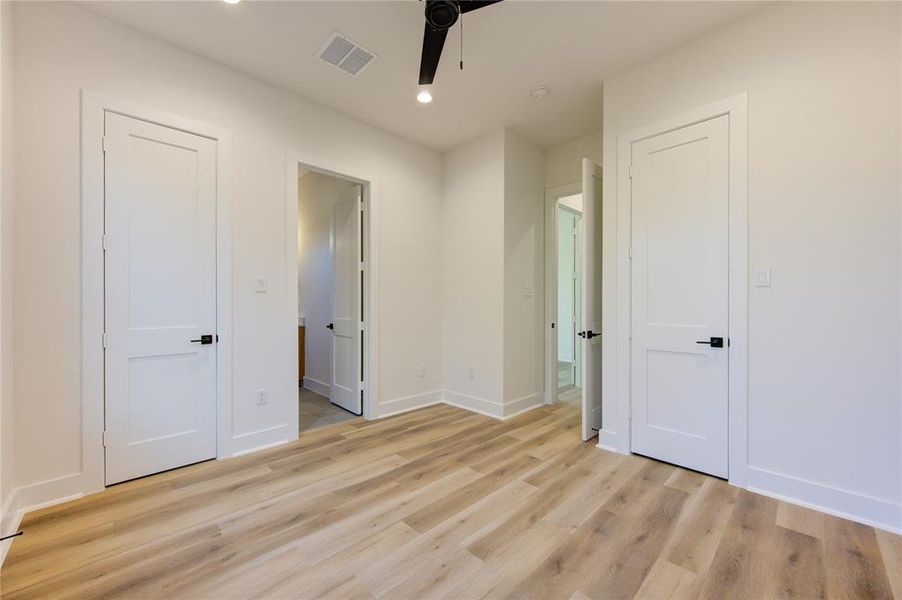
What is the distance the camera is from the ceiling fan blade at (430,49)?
1.96 m

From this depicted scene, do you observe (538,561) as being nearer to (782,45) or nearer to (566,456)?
(566,456)

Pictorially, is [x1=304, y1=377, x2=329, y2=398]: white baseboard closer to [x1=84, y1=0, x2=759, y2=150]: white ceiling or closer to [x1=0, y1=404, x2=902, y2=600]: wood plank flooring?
[x1=0, y1=404, x2=902, y2=600]: wood plank flooring

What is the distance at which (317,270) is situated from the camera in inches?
198

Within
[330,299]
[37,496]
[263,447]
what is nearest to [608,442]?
[263,447]

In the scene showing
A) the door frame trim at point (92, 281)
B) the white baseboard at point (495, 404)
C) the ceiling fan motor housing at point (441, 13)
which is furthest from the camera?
the white baseboard at point (495, 404)

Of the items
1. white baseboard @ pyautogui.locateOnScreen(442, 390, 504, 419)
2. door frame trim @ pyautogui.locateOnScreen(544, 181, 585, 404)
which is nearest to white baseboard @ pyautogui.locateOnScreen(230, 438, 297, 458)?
white baseboard @ pyautogui.locateOnScreen(442, 390, 504, 419)

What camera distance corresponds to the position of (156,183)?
257cm

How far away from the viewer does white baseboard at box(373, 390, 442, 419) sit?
392cm

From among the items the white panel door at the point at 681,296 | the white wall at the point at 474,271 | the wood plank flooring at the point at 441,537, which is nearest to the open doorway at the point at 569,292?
the white wall at the point at 474,271

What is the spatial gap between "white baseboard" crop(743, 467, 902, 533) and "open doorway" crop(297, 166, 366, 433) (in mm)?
3258

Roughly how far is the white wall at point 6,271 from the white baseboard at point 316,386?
2800 millimetres

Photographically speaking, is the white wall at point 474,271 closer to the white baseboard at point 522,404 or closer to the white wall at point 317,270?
the white baseboard at point 522,404

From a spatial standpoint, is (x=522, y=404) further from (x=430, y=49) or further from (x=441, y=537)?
(x=430, y=49)

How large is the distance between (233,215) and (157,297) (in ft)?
2.59
